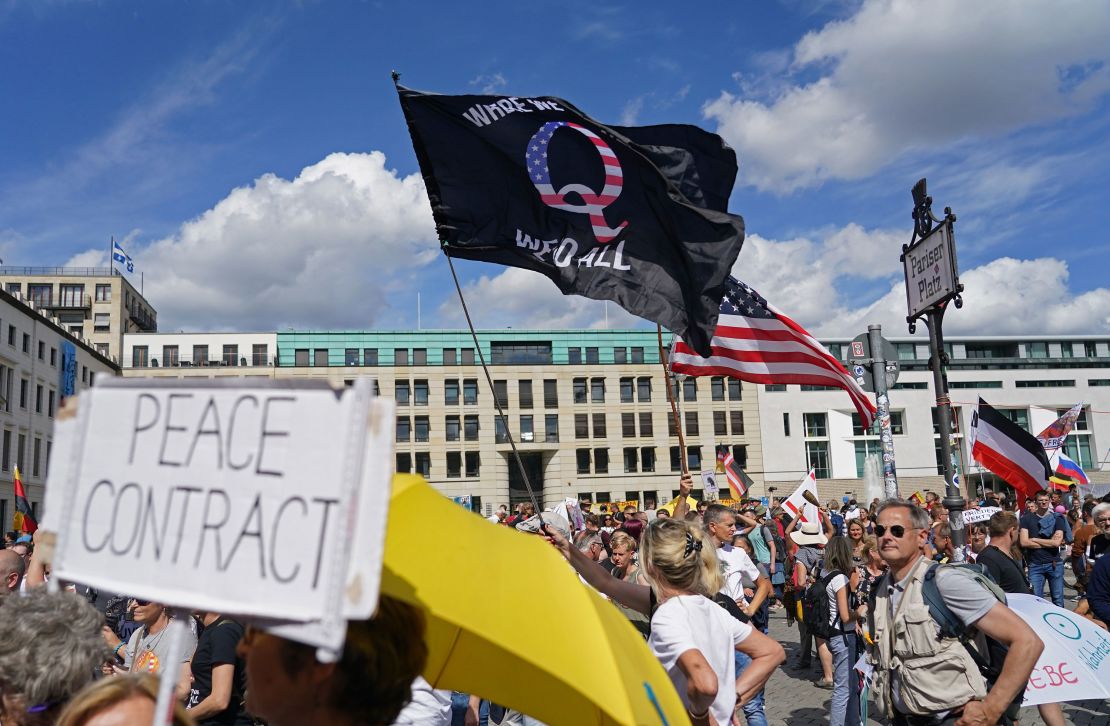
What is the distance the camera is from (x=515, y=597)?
2018 mm

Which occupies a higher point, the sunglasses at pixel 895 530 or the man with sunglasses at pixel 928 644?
the sunglasses at pixel 895 530

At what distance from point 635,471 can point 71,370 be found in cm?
4296

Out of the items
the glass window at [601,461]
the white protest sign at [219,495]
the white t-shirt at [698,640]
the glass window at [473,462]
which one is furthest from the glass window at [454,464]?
the white protest sign at [219,495]

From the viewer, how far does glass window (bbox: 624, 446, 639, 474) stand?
248 ft

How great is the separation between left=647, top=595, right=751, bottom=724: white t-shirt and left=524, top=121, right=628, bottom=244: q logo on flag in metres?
3.48

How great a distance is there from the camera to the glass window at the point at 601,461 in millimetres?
75250

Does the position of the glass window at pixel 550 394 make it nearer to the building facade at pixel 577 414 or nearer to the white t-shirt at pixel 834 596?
the building facade at pixel 577 414

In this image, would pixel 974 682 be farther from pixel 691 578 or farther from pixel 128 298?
pixel 128 298

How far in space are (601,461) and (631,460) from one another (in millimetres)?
2512

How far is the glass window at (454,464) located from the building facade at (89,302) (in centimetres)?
3141

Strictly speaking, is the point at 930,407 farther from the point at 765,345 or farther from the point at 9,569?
the point at 9,569

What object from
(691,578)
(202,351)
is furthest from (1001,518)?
(202,351)

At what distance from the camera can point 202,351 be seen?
73.4 metres

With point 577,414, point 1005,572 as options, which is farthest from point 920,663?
point 577,414
